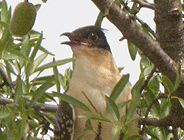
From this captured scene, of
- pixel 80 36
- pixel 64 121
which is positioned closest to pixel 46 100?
pixel 64 121

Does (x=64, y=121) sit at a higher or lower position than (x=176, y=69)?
lower

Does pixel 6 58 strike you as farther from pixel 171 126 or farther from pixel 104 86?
pixel 171 126

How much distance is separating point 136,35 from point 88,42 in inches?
58.1

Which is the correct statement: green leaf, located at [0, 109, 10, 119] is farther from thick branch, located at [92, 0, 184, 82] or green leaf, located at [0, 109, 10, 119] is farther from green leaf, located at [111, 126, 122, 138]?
thick branch, located at [92, 0, 184, 82]

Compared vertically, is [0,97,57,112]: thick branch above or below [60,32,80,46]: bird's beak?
below

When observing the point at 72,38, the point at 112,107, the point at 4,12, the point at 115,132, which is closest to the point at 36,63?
the point at 4,12

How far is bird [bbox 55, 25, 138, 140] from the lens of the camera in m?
3.12

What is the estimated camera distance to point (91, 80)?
10.8ft

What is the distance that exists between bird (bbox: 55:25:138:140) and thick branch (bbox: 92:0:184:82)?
68 cm

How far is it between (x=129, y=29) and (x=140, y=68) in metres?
0.96

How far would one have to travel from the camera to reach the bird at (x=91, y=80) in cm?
312

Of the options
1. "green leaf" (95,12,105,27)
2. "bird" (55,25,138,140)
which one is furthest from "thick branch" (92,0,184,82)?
"green leaf" (95,12,105,27)

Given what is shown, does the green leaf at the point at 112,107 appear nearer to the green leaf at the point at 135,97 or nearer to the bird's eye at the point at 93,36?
the green leaf at the point at 135,97

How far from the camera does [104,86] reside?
128 inches
